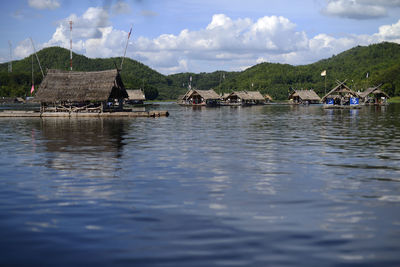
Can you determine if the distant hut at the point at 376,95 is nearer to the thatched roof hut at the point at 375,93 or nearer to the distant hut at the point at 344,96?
the thatched roof hut at the point at 375,93

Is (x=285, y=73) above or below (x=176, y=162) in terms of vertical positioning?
above

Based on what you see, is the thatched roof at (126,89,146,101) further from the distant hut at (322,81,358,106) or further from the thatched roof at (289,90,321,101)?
the distant hut at (322,81,358,106)

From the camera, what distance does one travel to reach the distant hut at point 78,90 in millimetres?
49750

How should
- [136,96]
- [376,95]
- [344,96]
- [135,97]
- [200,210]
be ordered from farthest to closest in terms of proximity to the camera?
[136,96] < [135,97] < [376,95] < [344,96] < [200,210]

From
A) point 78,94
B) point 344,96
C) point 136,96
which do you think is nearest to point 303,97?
point 344,96

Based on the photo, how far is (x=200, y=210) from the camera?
811cm

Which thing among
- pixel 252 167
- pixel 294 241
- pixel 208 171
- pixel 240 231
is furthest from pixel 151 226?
pixel 252 167

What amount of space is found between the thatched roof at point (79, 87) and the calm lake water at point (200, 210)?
113 ft

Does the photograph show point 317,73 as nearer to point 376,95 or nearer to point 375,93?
point 376,95

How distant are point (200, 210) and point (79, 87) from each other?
46.0m

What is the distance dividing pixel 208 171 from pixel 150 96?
158 meters

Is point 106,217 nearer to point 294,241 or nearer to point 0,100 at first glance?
point 294,241

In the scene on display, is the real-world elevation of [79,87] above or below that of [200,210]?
above

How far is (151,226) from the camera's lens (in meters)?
7.08
